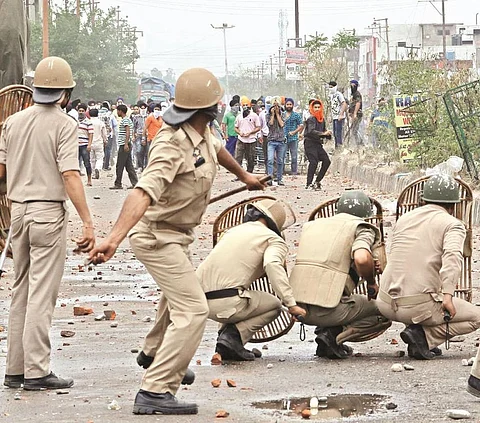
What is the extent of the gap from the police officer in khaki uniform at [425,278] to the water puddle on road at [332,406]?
1375 mm

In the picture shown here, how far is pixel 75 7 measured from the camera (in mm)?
73625

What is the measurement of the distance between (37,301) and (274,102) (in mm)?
20900

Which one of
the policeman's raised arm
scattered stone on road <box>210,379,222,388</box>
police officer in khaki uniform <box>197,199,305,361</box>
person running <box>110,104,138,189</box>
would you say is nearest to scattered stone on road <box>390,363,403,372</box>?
police officer in khaki uniform <box>197,199,305,361</box>

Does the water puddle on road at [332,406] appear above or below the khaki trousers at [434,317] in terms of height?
below

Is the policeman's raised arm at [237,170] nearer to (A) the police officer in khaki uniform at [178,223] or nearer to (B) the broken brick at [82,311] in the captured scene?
(A) the police officer in khaki uniform at [178,223]

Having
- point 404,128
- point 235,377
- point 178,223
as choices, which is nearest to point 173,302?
point 178,223

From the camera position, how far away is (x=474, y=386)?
677 centimetres

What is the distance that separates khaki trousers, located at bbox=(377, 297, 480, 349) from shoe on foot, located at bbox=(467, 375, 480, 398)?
1.71 meters

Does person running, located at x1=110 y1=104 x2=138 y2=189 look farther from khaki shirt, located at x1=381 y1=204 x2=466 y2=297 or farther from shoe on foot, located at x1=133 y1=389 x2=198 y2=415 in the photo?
shoe on foot, located at x1=133 y1=389 x2=198 y2=415

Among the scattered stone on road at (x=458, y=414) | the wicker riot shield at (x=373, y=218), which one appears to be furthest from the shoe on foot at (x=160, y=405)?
the wicker riot shield at (x=373, y=218)

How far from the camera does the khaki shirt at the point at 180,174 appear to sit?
22.0 feet

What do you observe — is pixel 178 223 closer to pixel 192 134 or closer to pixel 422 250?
pixel 192 134

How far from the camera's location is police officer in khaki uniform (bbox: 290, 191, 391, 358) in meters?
8.60

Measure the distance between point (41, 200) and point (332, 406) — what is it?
2.09 m
